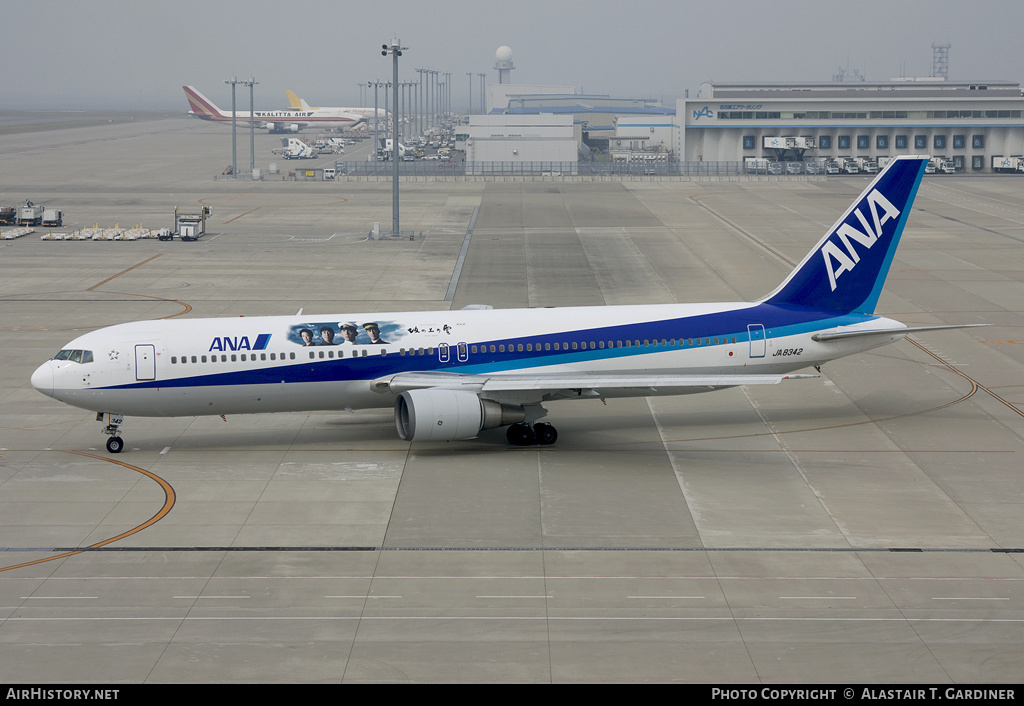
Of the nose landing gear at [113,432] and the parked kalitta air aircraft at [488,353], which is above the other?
the parked kalitta air aircraft at [488,353]

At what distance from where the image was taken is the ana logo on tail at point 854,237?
126 ft

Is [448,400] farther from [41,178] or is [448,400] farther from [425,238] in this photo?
[41,178]

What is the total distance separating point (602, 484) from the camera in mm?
31781

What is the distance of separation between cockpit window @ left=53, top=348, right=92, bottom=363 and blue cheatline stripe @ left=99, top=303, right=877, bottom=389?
131 centimetres

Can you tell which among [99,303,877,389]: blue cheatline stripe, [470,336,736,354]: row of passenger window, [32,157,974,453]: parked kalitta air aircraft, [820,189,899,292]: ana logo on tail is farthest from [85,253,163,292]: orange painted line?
[820,189,899,292]: ana logo on tail

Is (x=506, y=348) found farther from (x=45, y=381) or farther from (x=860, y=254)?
(x=45, y=381)

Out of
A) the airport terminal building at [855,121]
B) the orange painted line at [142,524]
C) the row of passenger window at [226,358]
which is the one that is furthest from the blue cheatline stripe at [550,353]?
→ the airport terminal building at [855,121]

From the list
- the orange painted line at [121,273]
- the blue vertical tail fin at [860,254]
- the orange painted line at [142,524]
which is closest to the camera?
the orange painted line at [142,524]

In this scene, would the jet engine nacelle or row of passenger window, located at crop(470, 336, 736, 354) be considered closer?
the jet engine nacelle

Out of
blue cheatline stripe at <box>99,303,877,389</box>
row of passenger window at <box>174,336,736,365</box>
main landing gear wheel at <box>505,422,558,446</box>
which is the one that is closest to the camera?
row of passenger window at <box>174,336,736,365</box>

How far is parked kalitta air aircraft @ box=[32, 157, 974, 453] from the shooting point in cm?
3397

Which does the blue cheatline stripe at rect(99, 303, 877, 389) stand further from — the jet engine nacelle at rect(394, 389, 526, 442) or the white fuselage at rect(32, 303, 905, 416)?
the jet engine nacelle at rect(394, 389, 526, 442)

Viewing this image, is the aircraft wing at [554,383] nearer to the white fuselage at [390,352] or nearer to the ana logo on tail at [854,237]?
the white fuselage at [390,352]

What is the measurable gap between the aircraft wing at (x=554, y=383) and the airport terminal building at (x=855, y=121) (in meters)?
131
